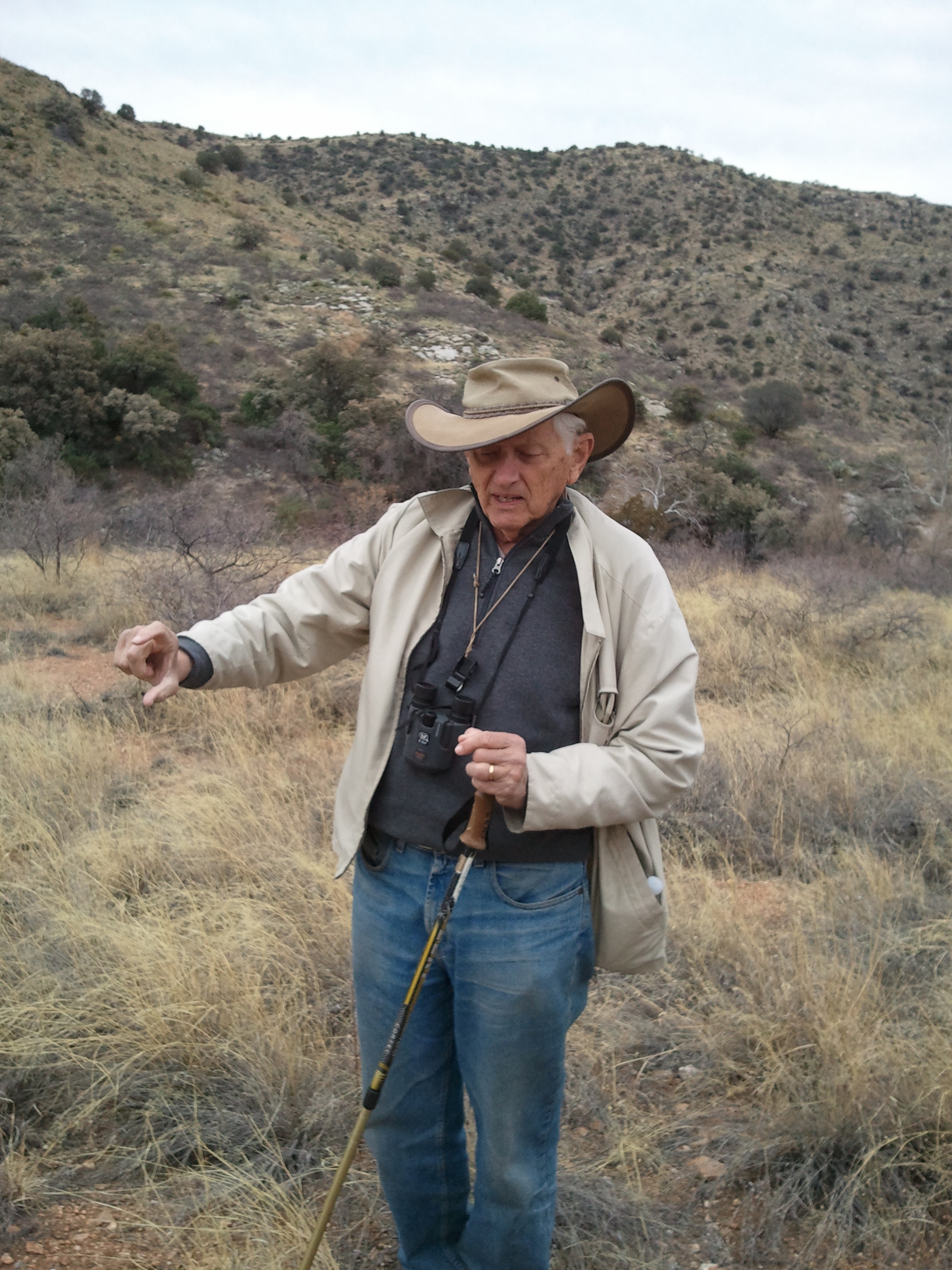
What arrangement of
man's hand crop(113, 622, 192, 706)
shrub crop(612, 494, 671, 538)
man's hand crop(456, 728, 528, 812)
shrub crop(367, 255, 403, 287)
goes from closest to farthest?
man's hand crop(456, 728, 528, 812), man's hand crop(113, 622, 192, 706), shrub crop(612, 494, 671, 538), shrub crop(367, 255, 403, 287)

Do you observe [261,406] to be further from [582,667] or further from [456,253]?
→ [582,667]

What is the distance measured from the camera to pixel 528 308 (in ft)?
108

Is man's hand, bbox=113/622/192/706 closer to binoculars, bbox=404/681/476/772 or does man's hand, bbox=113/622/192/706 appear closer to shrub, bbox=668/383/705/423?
binoculars, bbox=404/681/476/772

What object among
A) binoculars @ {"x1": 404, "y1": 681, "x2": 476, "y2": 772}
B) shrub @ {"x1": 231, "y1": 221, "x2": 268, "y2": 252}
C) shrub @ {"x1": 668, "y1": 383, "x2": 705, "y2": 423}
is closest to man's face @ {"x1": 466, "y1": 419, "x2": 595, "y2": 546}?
binoculars @ {"x1": 404, "y1": 681, "x2": 476, "y2": 772}

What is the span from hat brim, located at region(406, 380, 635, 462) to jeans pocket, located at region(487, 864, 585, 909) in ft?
2.68

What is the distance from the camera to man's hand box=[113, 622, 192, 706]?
5.50 feet

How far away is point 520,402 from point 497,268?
147ft

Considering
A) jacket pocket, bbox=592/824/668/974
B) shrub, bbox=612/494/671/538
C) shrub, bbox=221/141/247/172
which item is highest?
shrub, bbox=221/141/247/172

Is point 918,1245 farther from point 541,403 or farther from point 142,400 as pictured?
point 142,400

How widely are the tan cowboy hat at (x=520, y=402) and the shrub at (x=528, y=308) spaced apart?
108 ft

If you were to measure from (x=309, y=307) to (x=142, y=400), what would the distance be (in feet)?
32.4

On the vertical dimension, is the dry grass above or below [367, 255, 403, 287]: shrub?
below

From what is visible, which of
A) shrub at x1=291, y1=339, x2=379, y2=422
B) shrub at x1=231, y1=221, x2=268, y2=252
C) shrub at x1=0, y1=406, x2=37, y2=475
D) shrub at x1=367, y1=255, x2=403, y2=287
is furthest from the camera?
shrub at x1=367, y1=255, x2=403, y2=287

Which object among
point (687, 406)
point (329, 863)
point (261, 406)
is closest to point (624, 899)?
point (329, 863)
